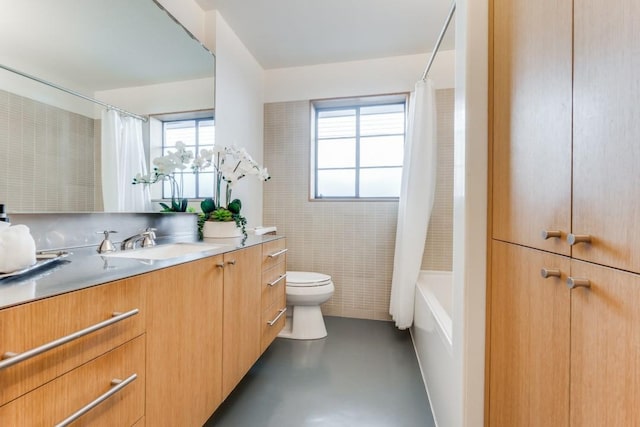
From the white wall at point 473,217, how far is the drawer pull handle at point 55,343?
3.65 ft

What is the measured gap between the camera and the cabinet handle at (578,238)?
1.89ft

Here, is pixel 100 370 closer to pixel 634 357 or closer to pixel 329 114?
pixel 634 357

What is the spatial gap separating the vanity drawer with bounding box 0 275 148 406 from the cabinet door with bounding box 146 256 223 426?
9 cm

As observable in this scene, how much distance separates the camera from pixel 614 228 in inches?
20.5

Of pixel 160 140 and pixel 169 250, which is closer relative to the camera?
pixel 169 250

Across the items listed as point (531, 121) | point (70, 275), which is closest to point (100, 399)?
point (70, 275)

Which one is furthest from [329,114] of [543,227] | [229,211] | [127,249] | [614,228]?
[614,228]

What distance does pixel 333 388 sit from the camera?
65.2 inches

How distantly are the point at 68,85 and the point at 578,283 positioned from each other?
186 cm

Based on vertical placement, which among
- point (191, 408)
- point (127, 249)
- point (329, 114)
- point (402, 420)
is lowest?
point (402, 420)

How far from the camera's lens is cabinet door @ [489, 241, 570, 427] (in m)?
0.67

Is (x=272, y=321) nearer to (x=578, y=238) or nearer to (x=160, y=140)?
(x=160, y=140)

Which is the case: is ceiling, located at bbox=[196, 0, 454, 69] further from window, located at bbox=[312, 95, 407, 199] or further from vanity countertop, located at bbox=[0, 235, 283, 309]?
vanity countertop, located at bbox=[0, 235, 283, 309]

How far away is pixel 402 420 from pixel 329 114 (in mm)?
2563
